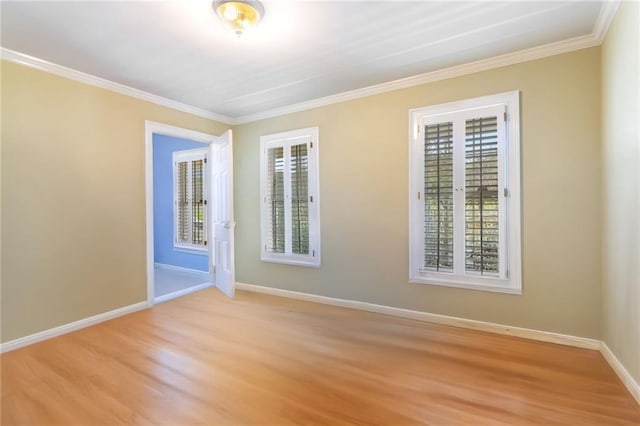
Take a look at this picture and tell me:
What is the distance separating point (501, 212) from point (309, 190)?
2.07 meters

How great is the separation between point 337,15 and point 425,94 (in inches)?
54.5

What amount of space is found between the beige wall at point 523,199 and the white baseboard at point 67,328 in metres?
1.53

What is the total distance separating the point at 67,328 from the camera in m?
2.83

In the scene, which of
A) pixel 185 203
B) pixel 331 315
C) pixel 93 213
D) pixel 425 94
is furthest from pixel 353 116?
pixel 185 203

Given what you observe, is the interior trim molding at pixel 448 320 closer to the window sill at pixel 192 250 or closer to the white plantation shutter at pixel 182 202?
the window sill at pixel 192 250

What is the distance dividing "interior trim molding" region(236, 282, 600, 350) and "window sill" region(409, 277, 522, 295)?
0.31m

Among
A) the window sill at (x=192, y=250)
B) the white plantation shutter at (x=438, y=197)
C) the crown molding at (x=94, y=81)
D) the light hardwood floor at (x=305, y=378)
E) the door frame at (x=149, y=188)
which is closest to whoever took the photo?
the light hardwood floor at (x=305, y=378)

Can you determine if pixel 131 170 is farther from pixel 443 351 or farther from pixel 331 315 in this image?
pixel 443 351

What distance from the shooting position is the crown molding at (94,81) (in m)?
2.52

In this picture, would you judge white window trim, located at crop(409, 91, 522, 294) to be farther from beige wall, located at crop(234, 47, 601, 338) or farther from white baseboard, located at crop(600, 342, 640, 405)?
white baseboard, located at crop(600, 342, 640, 405)

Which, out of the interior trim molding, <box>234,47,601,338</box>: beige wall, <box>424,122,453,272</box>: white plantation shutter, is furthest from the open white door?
<box>424,122,453,272</box>: white plantation shutter

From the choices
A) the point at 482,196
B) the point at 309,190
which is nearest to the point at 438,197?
the point at 482,196

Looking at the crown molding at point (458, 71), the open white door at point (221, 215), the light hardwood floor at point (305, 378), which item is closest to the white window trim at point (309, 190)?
the crown molding at point (458, 71)

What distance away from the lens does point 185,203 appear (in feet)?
17.9
